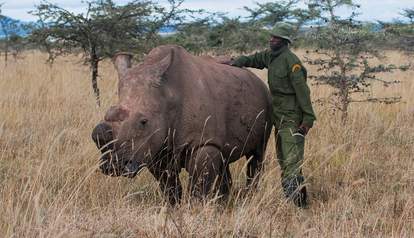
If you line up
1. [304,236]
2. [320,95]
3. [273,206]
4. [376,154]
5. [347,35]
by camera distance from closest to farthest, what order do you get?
[304,236]
[273,206]
[376,154]
[347,35]
[320,95]

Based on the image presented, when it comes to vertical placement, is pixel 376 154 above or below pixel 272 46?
below

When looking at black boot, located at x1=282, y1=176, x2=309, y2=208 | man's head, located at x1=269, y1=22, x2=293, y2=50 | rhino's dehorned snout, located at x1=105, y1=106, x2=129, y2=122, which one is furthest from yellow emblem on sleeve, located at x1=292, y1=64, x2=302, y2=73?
rhino's dehorned snout, located at x1=105, y1=106, x2=129, y2=122

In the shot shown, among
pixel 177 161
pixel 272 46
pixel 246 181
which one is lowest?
pixel 246 181

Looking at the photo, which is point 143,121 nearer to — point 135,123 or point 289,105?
point 135,123

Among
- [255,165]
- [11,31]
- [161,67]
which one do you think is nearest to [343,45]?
[255,165]

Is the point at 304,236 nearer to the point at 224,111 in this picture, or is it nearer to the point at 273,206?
the point at 273,206

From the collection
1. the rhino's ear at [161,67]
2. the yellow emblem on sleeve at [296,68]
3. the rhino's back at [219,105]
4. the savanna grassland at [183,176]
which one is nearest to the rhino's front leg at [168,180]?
the savanna grassland at [183,176]

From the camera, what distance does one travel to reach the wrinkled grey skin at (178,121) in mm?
4863

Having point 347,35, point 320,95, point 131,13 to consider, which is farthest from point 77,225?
point 320,95

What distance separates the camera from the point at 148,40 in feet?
Result: 37.2

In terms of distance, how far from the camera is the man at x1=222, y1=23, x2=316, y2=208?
5848 mm

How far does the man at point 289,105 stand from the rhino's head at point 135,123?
1.24 metres

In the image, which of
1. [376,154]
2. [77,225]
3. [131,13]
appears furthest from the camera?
[131,13]

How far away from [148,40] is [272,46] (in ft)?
18.5
